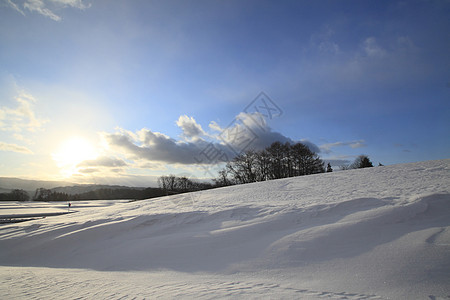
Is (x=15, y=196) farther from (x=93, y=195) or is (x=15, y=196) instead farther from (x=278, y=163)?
(x=278, y=163)

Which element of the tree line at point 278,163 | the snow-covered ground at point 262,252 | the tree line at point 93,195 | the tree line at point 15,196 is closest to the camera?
the snow-covered ground at point 262,252

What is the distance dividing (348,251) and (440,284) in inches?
59.1

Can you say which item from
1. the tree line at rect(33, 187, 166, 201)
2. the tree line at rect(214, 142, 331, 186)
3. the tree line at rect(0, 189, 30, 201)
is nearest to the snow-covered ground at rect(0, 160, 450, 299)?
the tree line at rect(214, 142, 331, 186)

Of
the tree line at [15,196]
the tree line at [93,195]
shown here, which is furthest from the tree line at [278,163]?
the tree line at [15,196]

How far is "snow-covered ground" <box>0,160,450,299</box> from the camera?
3.51m

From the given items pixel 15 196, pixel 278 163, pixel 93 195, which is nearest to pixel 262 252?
pixel 278 163

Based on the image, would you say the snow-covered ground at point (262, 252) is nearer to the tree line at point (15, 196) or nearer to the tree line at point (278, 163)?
the tree line at point (278, 163)


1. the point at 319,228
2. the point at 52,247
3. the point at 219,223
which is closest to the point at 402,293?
the point at 319,228

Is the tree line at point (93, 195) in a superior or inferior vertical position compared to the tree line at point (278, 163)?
inferior

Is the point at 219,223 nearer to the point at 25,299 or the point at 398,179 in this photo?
the point at 25,299

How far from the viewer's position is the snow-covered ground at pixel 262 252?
3514 millimetres

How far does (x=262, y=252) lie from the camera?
5.14 metres

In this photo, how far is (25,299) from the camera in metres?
4.11

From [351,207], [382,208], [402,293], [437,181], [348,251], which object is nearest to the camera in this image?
[402,293]
